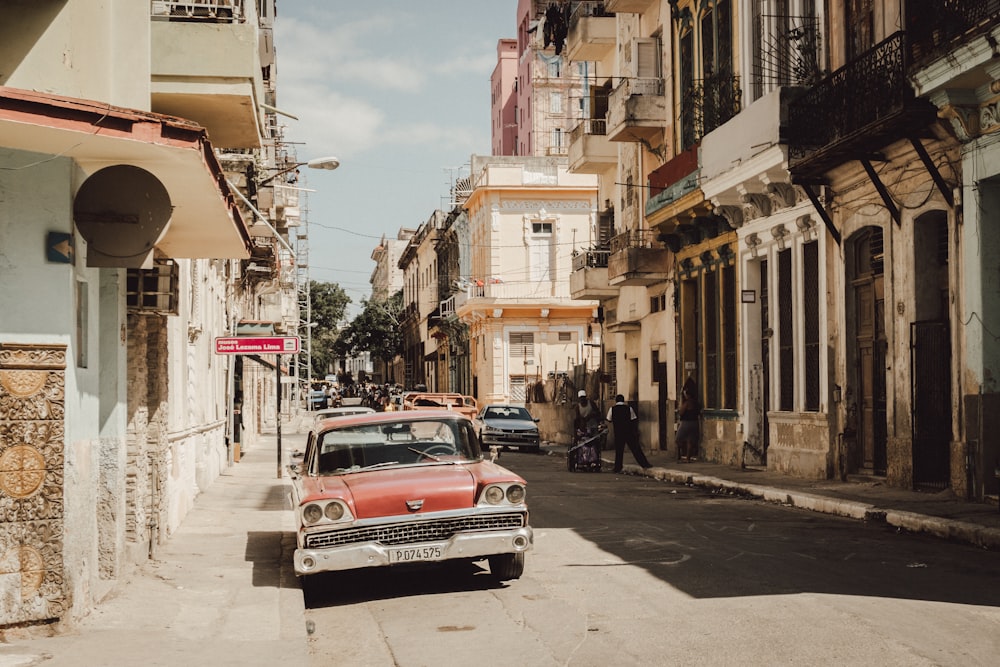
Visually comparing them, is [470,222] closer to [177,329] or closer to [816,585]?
[177,329]

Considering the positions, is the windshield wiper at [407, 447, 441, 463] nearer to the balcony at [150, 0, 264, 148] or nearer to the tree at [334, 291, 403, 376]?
the balcony at [150, 0, 264, 148]

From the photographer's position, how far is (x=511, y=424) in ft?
117

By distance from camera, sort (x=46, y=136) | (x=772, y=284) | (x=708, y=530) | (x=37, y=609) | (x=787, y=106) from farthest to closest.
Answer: (x=772, y=284) → (x=787, y=106) → (x=708, y=530) → (x=37, y=609) → (x=46, y=136)

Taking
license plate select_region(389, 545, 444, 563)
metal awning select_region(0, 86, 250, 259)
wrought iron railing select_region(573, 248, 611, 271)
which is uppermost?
wrought iron railing select_region(573, 248, 611, 271)

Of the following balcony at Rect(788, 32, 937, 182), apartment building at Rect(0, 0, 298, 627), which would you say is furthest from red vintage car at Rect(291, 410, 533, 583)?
balcony at Rect(788, 32, 937, 182)

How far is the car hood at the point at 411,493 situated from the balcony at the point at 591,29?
27.9 meters

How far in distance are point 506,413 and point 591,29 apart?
11585mm

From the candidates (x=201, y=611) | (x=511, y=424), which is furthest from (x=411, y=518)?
(x=511, y=424)

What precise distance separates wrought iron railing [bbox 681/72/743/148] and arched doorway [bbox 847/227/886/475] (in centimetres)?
583

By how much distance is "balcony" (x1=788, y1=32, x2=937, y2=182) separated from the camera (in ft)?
Result: 52.8

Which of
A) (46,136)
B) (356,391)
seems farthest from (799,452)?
(356,391)

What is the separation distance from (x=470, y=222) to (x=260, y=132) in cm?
4594

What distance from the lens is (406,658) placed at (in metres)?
7.66

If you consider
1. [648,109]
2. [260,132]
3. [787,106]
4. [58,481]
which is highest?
[648,109]
